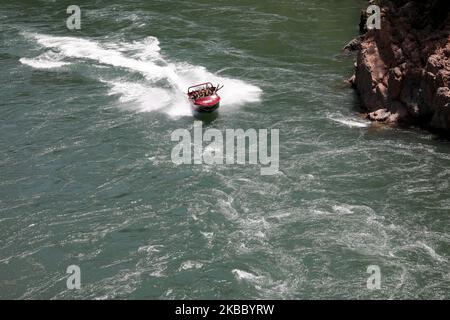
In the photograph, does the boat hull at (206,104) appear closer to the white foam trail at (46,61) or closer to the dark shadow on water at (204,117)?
the dark shadow on water at (204,117)

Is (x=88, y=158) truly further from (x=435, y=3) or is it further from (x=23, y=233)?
(x=435, y=3)

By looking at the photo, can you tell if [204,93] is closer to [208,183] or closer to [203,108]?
[203,108]

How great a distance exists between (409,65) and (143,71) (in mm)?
18079

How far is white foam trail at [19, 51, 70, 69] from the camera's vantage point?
42688mm

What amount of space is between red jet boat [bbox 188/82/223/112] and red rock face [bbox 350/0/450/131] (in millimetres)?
8382

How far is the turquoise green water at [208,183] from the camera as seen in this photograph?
72.4ft

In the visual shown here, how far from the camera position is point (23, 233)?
25.1 meters

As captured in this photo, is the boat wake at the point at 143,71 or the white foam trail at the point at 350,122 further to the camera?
the boat wake at the point at 143,71

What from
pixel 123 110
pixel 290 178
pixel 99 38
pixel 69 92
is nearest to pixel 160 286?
pixel 290 178

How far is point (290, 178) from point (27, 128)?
1597 cm

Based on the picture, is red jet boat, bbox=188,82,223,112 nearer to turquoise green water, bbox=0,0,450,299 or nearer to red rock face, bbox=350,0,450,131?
turquoise green water, bbox=0,0,450,299

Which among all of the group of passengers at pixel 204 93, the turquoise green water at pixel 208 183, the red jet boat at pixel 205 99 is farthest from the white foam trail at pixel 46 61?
the group of passengers at pixel 204 93

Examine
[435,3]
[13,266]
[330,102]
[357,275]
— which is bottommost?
[13,266]
